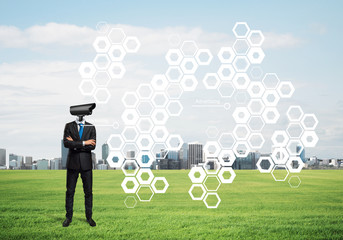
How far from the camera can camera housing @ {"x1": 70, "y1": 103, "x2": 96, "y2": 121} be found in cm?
641

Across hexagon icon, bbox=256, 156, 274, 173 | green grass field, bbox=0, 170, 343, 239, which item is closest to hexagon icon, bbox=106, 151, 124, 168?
green grass field, bbox=0, 170, 343, 239

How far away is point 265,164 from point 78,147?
14.4 ft

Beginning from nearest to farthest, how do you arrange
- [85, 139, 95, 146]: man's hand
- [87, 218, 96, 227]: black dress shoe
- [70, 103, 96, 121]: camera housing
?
[85, 139, 95, 146]: man's hand < [70, 103, 96, 121]: camera housing < [87, 218, 96, 227]: black dress shoe

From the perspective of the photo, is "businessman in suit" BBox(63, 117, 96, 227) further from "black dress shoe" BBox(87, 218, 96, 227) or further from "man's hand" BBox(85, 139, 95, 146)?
"black dress shoe" BBox(87, 218, 96, 227)

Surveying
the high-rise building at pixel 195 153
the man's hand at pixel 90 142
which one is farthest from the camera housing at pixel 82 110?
the high-rise building at pixel 195 153

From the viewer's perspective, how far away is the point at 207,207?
27.3 ft

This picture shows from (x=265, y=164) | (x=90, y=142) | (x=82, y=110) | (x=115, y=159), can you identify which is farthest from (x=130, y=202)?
(x=82, y=110)

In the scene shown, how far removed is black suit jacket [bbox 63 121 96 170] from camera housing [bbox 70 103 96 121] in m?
0.16

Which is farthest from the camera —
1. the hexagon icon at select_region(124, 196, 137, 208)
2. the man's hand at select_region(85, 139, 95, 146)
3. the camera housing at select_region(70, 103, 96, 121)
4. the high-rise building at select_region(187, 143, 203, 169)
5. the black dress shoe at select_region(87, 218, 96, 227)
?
the high-rise building at select_region(187, 143, 203, 169)

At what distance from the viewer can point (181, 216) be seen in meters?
7.39

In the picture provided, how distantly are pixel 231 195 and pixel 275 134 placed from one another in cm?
244

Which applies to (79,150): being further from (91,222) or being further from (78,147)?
(91,222)

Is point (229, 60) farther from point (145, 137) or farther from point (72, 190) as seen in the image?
point (72, 190)

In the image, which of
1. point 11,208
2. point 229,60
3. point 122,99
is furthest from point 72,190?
point 229,60
